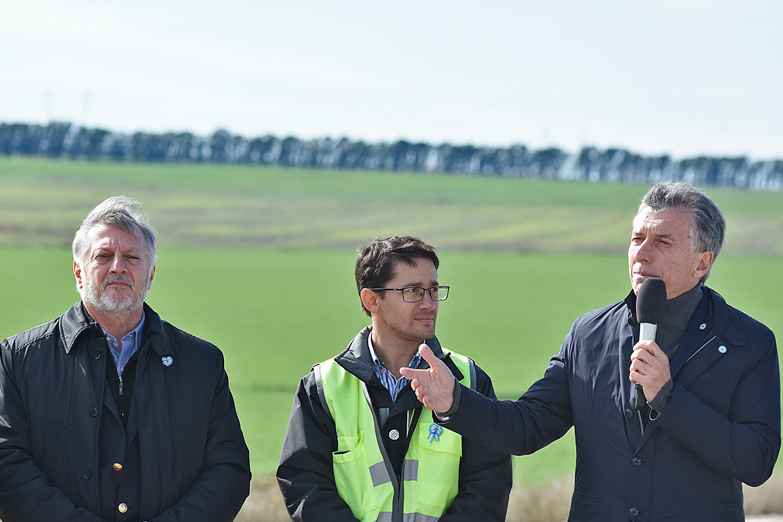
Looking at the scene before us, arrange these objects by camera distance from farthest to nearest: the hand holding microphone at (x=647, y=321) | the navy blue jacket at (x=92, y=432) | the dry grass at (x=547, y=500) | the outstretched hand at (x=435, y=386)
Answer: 1. the dry grass at (x=547, y=500)
2. the navy blue jacket at (x=92, y=432)
3. the outstretched hand at (x=435, y=386)
4. the hand holding microphone at (x=647, y=321)

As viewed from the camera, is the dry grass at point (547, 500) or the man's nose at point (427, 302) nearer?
the man's nose at point (427, 302)

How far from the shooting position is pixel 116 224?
10.4ft

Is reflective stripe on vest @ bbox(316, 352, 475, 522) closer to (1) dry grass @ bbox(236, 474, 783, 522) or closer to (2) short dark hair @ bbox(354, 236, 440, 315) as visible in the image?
(2) short dark hair @ bbox(354, 236, 440, 315)

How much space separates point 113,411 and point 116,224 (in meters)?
0.67

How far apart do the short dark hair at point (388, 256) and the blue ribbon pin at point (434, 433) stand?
1.70ft

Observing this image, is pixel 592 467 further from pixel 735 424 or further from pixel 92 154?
pixel 92 154

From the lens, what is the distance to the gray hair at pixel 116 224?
3.17m

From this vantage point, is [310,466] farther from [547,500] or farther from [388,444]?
[547,500]

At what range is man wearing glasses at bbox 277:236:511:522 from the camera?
120 inches

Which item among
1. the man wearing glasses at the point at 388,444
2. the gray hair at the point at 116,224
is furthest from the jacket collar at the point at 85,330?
the man wearing glasses at the point at 388,444

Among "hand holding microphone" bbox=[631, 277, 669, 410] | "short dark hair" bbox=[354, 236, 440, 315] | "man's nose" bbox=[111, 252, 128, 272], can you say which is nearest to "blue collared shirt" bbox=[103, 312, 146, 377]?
"man's nose" bbox=[111, 252, 128, 272]

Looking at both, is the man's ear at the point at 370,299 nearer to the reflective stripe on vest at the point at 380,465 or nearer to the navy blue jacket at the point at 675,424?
the reflective stripe on vest at the point at 380,465

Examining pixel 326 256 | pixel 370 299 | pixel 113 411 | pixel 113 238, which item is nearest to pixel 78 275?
pixel 113 238

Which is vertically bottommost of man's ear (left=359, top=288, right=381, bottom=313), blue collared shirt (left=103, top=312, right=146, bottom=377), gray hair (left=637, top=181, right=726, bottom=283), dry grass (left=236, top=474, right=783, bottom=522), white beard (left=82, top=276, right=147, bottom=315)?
dry grass (left=236, top=474, right=783, bottom=522)
